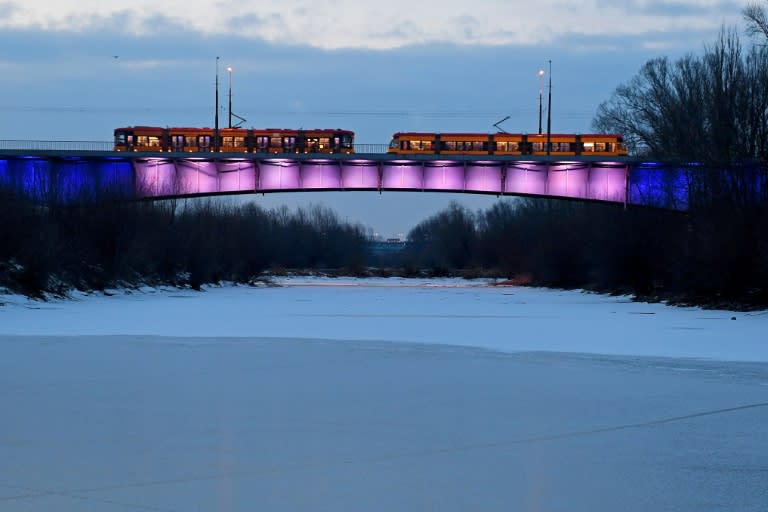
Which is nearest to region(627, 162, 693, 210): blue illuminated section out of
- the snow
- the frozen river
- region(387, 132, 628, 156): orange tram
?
region(387, 132, 628, 156): orange tram

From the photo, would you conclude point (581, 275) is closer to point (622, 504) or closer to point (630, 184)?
point (630, 184)

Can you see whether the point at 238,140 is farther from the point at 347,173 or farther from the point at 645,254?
the point at 645,254

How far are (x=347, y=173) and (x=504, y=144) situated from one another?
1207 cm

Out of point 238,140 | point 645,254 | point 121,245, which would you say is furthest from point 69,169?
point 645,254

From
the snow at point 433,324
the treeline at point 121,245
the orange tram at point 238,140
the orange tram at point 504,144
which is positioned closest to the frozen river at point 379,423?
the snow at point 433,324

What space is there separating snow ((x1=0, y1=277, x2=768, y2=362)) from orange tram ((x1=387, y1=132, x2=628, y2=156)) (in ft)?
105

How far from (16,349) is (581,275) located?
60705 mm

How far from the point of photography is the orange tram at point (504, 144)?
244ft

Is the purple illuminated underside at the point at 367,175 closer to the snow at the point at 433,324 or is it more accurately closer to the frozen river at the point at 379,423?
the snow at the point at 433,324

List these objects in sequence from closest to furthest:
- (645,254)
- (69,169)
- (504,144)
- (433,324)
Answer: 1. (433,324)
2. (645,254)
3. (69,169)
4. (504,144)

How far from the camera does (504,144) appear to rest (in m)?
76.1

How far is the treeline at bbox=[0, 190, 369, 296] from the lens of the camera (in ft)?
132

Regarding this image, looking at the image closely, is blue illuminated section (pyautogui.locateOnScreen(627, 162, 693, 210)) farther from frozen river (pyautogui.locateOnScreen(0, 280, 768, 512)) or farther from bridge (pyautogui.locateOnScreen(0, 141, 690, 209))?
frozen river (pyautogui.locateOnScreen(0, 280, 768, 512))

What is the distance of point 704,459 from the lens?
30.9 feet
